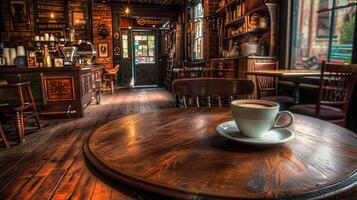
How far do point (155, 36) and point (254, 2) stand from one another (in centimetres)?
639

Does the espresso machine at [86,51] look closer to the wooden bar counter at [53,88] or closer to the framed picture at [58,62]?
the framed picture at [58,62]

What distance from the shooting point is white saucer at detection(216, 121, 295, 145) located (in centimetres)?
56

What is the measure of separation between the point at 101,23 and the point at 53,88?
4.69m

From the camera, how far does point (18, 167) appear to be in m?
2.20

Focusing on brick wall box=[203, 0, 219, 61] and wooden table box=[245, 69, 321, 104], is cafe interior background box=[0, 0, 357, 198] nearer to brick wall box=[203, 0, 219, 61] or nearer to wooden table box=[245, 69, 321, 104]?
brick wall box=[203, 0, 219, 61]

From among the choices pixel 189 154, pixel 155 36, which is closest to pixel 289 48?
pixel 189 154

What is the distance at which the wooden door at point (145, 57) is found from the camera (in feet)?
32.0

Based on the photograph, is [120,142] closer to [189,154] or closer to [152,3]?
[189,154]

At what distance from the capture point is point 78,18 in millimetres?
7781

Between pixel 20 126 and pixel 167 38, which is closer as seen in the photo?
pixel 20 126

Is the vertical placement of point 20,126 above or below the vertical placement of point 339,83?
below

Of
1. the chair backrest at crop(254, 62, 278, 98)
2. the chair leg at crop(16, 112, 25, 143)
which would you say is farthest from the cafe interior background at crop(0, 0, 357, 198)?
the chair leg at crop(16, 112, 25, 143)

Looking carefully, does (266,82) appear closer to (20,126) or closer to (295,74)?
(295,74)

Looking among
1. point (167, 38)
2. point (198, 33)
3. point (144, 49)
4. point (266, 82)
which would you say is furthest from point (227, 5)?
point (144, 49)
